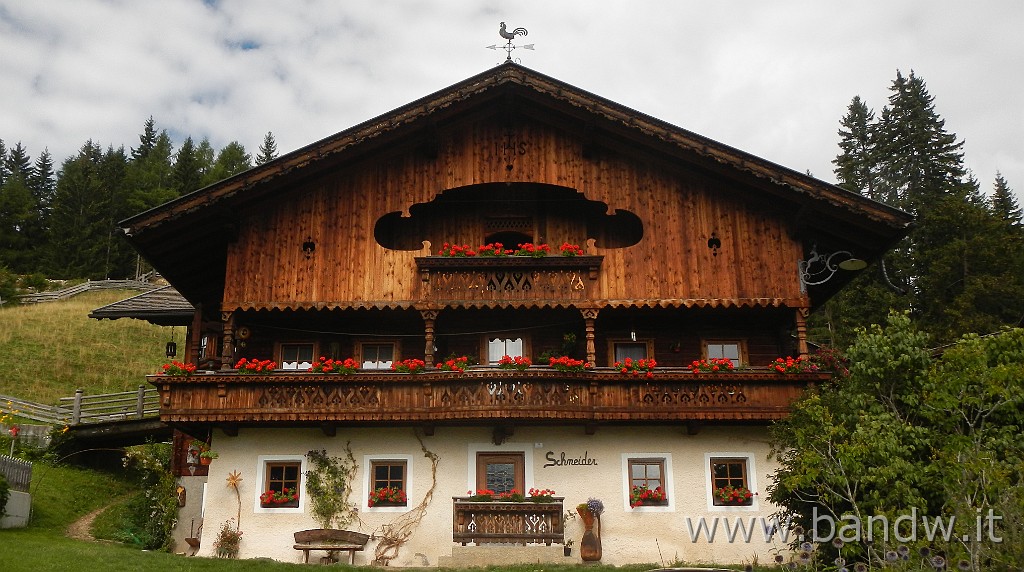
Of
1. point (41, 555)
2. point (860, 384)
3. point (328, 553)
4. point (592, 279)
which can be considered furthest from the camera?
point (592, 279)

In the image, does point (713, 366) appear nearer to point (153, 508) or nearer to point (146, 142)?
point (153, 508)

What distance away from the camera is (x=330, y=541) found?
1762 cm

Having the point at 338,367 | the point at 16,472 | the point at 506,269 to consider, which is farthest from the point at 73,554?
the point at 506,269

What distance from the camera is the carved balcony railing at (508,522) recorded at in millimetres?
17203

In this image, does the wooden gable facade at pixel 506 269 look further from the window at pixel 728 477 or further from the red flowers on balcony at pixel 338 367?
the window at pixel 728 477

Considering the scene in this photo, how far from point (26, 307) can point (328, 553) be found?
41825 millimetres

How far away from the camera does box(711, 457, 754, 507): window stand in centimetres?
1812

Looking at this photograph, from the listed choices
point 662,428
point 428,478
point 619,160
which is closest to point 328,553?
point 428,478

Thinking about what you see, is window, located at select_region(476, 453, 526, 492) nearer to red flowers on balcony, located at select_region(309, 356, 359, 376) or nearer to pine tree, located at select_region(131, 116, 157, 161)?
red flowers on balcony, located at select_region(309, 356, 359, 376)

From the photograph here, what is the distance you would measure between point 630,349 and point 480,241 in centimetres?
428

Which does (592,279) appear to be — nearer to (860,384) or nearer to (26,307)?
(860,384)

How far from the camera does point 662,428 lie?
1869cm

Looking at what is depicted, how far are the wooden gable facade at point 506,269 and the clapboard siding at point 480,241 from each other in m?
0.04

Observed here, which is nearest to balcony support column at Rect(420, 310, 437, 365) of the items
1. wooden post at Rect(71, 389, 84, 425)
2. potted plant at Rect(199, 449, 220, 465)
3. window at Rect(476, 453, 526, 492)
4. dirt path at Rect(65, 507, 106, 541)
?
window at Rect(476, 453, 526, 492)
